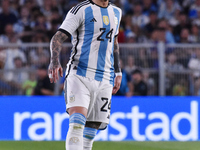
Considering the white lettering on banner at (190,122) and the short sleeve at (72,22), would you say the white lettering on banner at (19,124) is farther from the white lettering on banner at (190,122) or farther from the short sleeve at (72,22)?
the short sleeve at (72,22)

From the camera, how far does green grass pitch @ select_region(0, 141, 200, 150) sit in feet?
28.2

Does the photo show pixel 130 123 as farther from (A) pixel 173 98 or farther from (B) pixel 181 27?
(B) pixel 181 27

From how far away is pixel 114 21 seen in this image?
18.0ft

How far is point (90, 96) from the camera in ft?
17.4

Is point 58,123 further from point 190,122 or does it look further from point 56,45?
point 56,45

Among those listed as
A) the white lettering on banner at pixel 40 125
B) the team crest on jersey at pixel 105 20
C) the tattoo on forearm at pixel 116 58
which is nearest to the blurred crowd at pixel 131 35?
the white lettering on banner at pixel 40 125

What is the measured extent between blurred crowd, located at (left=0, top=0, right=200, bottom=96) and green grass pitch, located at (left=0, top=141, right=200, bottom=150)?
1.55 meters

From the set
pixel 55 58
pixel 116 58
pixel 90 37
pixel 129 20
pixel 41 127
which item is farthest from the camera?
pixel 129 20

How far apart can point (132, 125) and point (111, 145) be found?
1.24 m

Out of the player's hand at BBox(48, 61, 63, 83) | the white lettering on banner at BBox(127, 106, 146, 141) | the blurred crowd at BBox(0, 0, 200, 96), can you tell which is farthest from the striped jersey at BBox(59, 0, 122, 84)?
the blurred crowd at BBox(0, 0, 200, 96)

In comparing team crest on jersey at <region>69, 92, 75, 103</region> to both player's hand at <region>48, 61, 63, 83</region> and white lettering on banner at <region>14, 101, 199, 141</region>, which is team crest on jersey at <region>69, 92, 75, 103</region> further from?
white lettering on banner at <region>14, 101, 199, 141</region>

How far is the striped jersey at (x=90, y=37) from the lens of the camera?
5.23 metres

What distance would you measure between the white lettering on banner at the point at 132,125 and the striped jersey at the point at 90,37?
4.82m

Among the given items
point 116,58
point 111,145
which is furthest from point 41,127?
point 116,58
